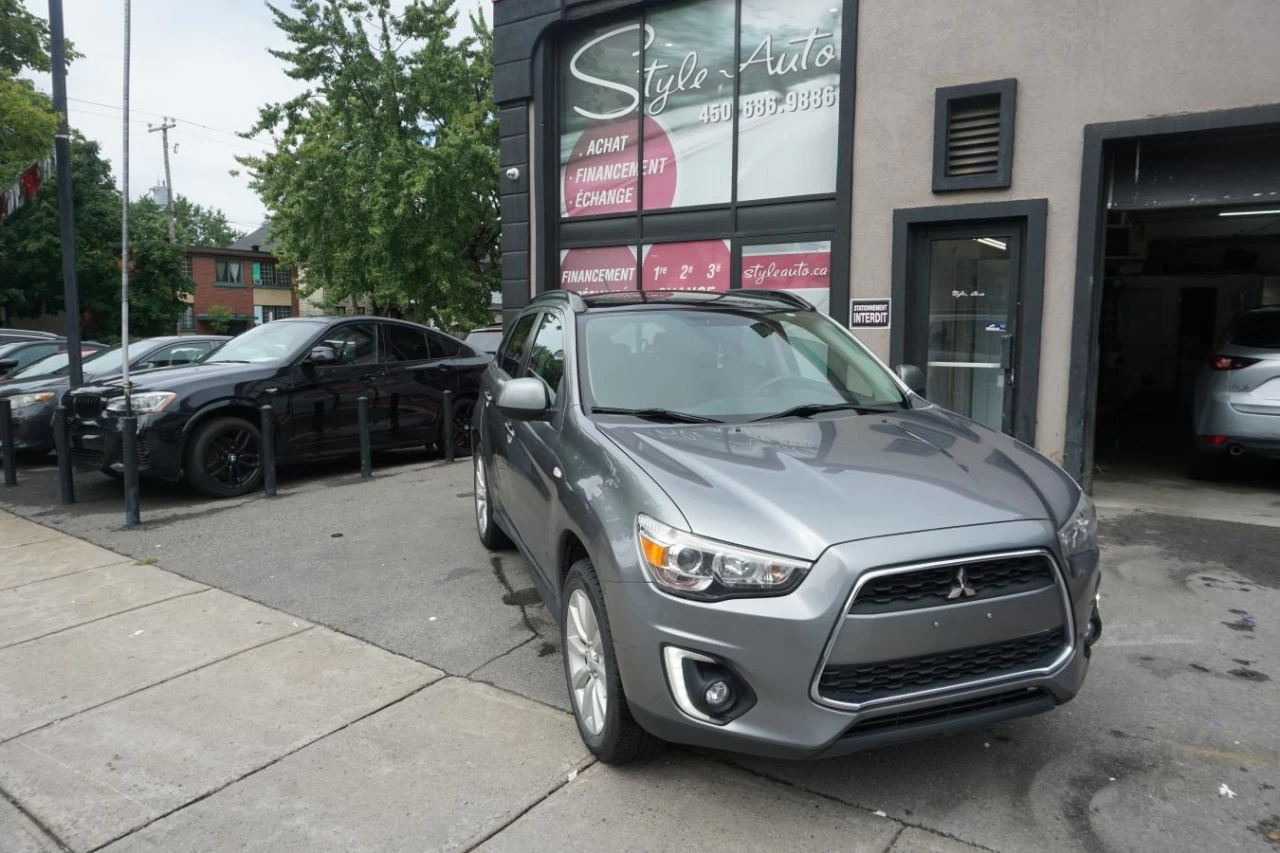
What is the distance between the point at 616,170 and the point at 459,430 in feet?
11.7

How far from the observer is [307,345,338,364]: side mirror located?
342 inches

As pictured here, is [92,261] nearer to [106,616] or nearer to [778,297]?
[106,616]

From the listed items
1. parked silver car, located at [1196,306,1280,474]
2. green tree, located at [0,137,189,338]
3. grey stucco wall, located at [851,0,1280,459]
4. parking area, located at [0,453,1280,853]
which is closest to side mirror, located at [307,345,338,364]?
parking area, located at [0,453,1280,853]

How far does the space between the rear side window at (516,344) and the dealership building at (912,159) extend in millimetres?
3806

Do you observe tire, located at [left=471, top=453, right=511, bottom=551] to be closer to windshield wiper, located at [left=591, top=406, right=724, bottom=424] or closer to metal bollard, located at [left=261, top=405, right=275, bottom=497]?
windshield wiper, located at [left=591, top=406, right=724, bottom=424]

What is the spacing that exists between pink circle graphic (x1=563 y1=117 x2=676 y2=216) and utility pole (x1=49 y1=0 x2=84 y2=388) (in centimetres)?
583

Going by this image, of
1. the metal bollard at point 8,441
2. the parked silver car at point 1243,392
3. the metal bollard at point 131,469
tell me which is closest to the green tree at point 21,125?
the metal bollard at point 8,441

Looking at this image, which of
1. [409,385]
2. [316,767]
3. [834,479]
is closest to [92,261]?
[409,385]

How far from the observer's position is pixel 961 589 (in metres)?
2.60

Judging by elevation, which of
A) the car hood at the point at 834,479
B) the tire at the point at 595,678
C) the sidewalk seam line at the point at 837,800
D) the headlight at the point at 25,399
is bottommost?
the sidewalk seam line at the point at 837,800

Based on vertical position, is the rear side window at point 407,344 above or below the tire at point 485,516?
above

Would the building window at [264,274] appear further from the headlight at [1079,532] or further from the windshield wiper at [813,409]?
the headlight at [1079,532]

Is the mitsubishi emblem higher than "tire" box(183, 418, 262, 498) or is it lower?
higher

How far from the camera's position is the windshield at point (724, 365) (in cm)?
376
